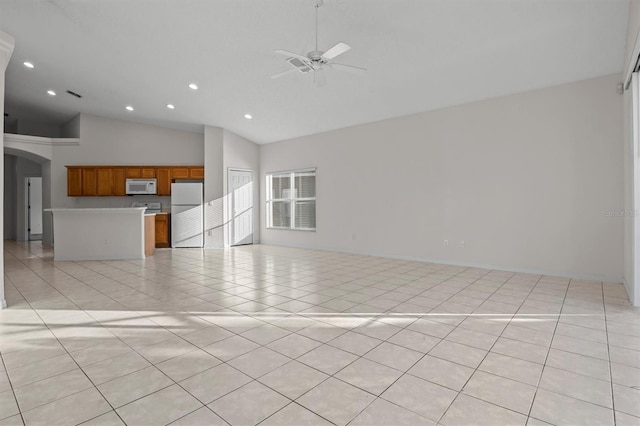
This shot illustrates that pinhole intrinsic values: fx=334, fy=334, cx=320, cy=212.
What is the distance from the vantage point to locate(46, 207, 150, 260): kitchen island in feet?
20.9

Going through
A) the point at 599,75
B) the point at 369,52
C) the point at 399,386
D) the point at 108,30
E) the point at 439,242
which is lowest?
the point at 399,386

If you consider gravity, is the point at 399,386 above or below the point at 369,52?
below

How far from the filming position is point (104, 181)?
28.5 ft

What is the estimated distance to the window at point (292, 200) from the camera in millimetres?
8242

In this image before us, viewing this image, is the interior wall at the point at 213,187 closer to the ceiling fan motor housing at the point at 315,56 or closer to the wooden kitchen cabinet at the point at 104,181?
the wooden kitchen cabinet at the point at 104,181

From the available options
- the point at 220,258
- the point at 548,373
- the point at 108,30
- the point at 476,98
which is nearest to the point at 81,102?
the point at 108,30

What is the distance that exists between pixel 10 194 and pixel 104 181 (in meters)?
4.54

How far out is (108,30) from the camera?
4.84 metres

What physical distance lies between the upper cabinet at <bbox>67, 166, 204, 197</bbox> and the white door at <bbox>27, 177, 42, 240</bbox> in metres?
3.15

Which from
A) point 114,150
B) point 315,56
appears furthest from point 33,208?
point 315,56

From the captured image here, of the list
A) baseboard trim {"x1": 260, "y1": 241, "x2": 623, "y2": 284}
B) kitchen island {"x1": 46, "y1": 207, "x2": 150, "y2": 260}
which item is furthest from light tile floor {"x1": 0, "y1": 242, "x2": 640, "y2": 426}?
kitchen island {"x1": 46, "y1": 207, "x2": 150, "y2": 260}

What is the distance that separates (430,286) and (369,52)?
3.22m

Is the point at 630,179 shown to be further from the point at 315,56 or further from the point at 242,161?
the point at 242,161

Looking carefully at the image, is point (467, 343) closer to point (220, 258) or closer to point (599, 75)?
point (599, 75)
